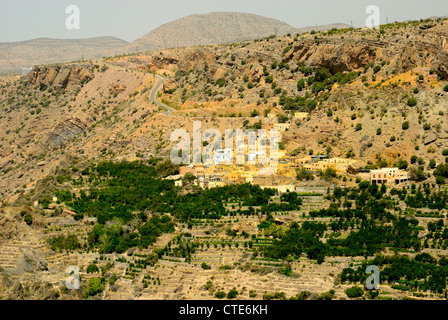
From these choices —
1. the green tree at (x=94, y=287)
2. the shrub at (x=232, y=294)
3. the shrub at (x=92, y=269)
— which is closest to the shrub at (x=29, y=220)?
the shrub at (x=92, y=269)

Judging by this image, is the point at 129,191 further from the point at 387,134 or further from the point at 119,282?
the point at 387,134

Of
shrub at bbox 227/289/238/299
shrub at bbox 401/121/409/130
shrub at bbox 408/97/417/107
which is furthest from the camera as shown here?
shrub at bbox 408/97/417/107

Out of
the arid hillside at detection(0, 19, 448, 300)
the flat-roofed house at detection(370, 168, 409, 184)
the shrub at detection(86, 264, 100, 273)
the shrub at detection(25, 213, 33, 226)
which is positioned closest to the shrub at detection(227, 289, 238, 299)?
the arid hillside at detection(0, 19, 448, 300)

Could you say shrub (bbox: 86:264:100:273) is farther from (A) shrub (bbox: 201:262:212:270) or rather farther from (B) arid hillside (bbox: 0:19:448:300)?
(A) shrub (bbox: 201:262:212:270)

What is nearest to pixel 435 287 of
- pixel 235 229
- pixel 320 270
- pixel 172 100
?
pixel 320 270

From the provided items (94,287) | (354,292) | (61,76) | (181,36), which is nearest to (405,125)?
(354,292)
